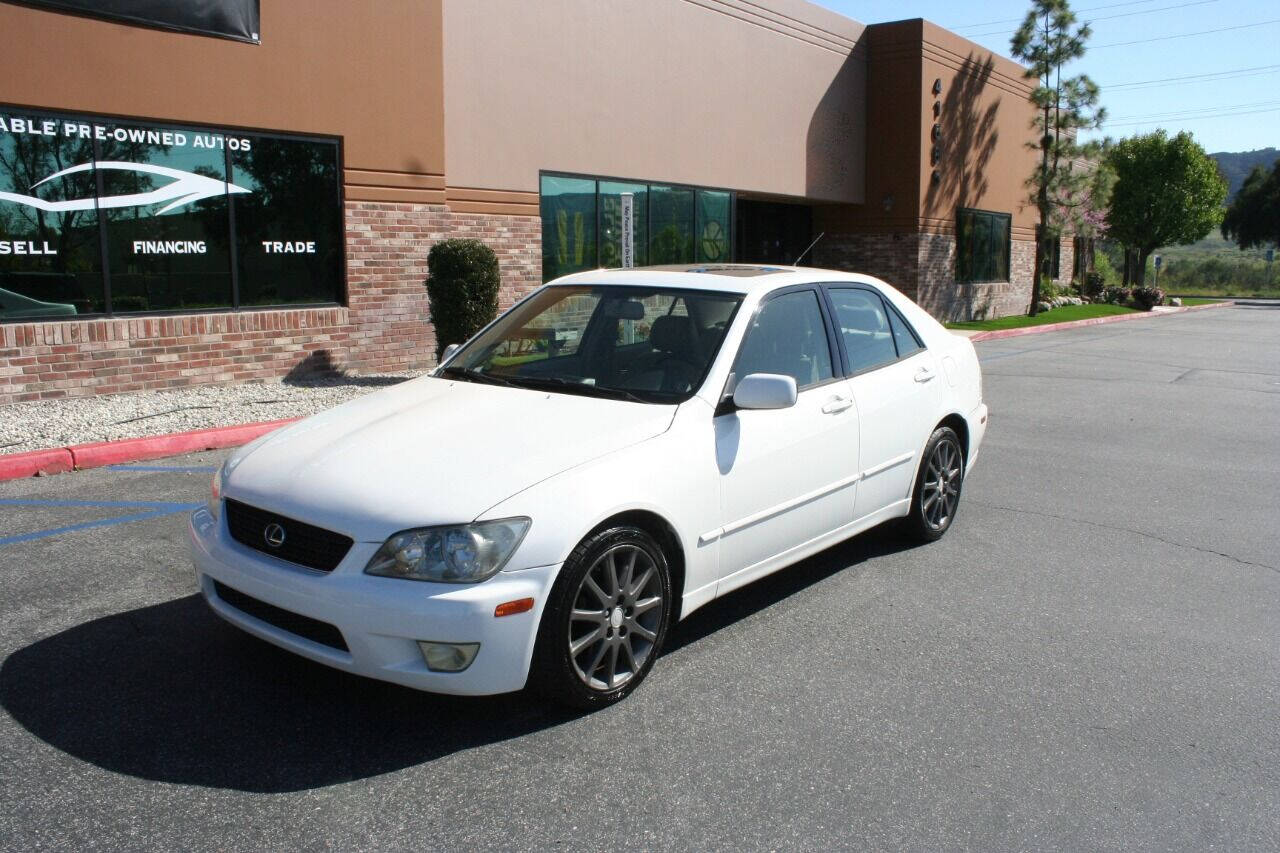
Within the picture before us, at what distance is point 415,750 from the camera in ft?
12.0

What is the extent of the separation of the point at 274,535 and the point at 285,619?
0.99 feet

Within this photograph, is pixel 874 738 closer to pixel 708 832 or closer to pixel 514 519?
pixel 708 832

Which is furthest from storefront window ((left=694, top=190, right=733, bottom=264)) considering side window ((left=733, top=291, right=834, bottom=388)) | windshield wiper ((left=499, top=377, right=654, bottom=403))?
windshield wiper ((left=499, top=377, right=654, bottom=403))

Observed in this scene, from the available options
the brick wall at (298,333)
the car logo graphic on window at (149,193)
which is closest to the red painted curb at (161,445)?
the brick wall at (298,333)

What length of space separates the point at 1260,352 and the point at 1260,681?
18362 millimetres

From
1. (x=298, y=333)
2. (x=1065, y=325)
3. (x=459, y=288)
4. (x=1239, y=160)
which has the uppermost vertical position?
(x=1239, y=160)

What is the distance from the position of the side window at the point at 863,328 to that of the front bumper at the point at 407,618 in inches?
98.9

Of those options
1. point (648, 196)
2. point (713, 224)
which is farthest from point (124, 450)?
point (713, 224)

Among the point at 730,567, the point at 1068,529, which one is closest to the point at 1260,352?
the point at 1068,529

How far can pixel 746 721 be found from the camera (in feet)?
13.0

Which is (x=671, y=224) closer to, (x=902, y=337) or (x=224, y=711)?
(x=902, y=337)

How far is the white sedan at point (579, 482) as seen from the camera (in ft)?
11.7

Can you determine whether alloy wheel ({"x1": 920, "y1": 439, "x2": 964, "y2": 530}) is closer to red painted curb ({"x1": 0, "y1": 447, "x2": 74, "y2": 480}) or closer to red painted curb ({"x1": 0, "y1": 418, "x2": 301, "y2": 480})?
red painted curb ({"x1": 0, "y1": 418, "x2": 301, "y2": 480})

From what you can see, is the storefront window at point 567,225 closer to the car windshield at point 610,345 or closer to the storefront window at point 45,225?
the storefront window at point 45,225
